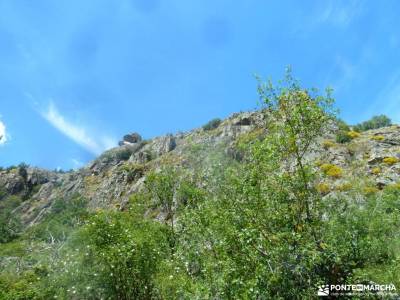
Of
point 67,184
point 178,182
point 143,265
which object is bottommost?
point 143,265

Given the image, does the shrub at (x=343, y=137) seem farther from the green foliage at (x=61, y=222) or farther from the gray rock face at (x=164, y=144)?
the gray rock face at (x=164, y=144)

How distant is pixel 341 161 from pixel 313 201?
2072 inches

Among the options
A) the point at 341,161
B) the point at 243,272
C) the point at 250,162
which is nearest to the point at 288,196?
the point at 250,162

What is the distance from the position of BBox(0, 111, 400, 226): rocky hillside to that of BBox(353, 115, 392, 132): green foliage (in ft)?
68.2

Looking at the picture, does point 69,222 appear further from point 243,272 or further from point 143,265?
point 243,272

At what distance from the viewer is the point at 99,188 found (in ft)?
425

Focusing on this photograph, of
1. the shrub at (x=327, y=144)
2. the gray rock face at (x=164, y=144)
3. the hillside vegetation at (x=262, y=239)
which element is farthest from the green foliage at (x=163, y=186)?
the gray rock face at (x=164, y=144)

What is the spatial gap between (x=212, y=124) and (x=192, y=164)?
101 metres

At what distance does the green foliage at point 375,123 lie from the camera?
105 m

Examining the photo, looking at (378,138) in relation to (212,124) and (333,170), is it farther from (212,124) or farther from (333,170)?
(212,124)

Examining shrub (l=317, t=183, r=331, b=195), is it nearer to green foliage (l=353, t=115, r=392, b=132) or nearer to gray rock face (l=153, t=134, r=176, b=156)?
green foliage (l=353, t=115, r=392, b=132)

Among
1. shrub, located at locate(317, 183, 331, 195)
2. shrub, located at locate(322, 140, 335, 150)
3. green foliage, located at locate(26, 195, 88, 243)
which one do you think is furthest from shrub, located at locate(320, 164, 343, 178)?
green foliage, located at locate(26, 195, 88, 243)

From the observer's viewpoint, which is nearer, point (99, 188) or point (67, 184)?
point (99, 188)

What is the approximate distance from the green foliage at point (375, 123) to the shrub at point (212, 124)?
54.6 metres
